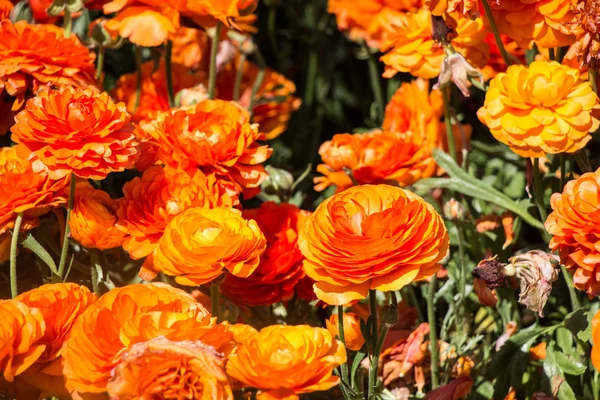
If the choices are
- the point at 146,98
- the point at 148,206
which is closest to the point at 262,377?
the point at 148,206

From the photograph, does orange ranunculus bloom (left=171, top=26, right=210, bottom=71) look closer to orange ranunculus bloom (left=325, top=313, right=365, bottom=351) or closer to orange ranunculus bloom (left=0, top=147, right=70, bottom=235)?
orange ranunculus bloom (left=0, top=147, right=70, bottom=235)

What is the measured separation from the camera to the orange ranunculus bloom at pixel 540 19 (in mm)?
1221

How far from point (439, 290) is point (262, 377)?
2.03 ft

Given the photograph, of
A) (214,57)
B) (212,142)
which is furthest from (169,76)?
(212,142)

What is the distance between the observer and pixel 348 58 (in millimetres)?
2371

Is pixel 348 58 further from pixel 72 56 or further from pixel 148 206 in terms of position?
pixel 148 206

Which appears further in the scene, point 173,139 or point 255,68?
point 255,68

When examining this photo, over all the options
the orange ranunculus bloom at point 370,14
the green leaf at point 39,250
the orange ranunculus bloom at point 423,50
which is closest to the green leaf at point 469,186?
the orange ranunculus bloom at point 423,50

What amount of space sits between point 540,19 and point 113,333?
27.7 inches

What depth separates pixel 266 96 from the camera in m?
1.79

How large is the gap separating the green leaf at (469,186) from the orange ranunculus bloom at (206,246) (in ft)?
1.26

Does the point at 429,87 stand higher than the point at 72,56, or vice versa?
the point at 72,56

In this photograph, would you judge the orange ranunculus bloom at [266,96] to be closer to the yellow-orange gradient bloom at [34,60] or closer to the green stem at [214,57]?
the green stem at [214,57]

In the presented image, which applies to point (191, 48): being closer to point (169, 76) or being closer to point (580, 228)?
point (169, 76)
